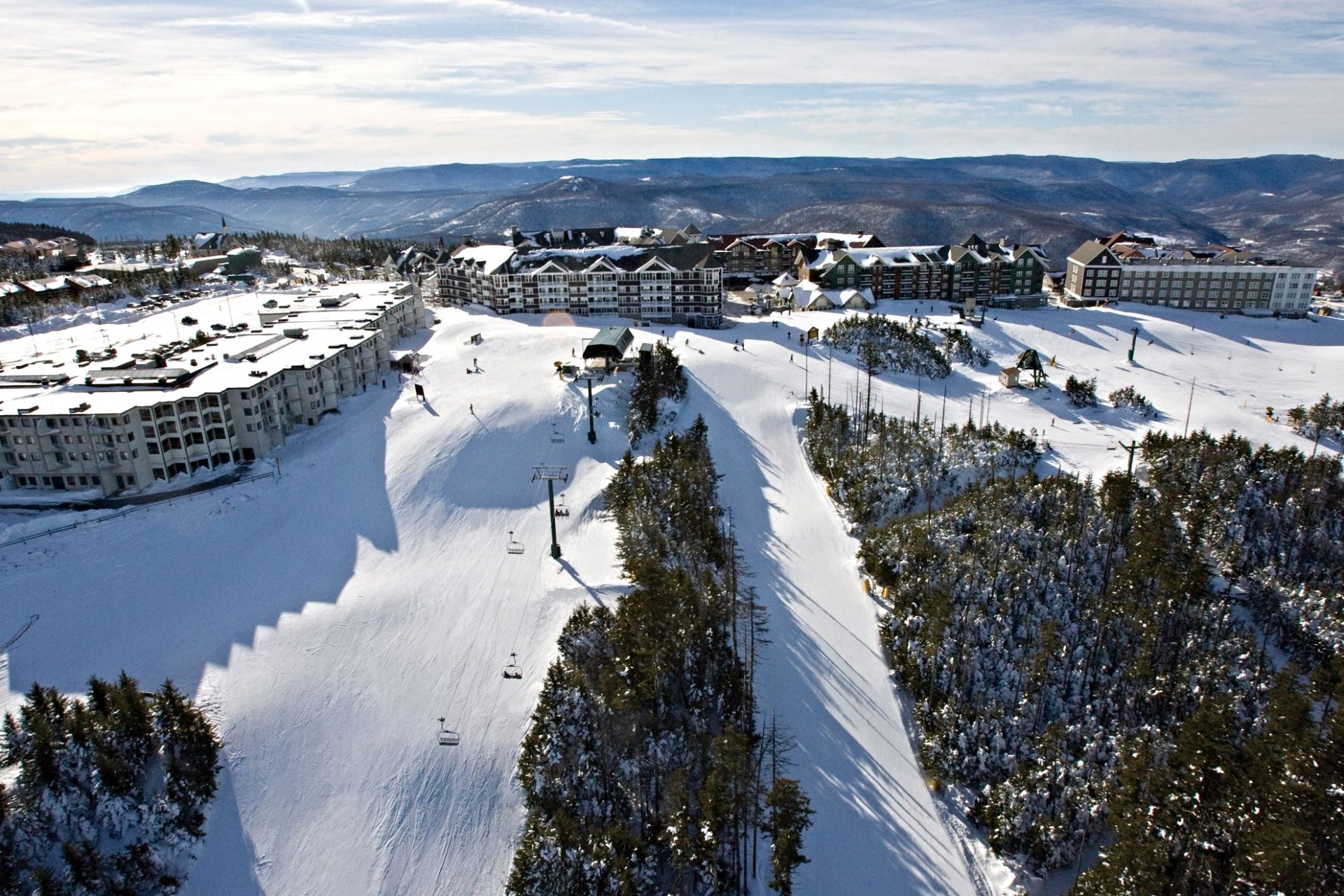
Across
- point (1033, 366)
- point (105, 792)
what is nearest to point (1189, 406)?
point (1033, 366)

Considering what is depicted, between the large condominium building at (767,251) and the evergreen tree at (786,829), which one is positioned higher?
the large condominium building at (767,251)

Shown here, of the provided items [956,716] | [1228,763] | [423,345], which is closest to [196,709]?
[956,716]

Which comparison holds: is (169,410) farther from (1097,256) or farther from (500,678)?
(1097,256)

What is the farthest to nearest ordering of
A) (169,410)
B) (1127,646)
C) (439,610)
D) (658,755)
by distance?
1. (169,410)
2. (439,610)
3. (1127,646)
4. (658,755)

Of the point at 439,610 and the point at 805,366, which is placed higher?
the point at 805,366

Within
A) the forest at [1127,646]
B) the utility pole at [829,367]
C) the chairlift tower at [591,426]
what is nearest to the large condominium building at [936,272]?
the utility pole at [829,367]

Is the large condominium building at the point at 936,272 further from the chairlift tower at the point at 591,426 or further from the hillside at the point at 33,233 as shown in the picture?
the hillside at the point at 33,233

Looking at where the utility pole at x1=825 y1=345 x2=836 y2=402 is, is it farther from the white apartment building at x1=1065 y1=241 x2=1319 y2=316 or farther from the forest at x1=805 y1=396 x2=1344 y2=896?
the white apartment building at x1=1065 y1=241 x2=1319 y2=316

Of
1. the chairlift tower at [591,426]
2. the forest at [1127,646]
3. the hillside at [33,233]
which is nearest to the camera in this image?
the forest at [1127,646]
